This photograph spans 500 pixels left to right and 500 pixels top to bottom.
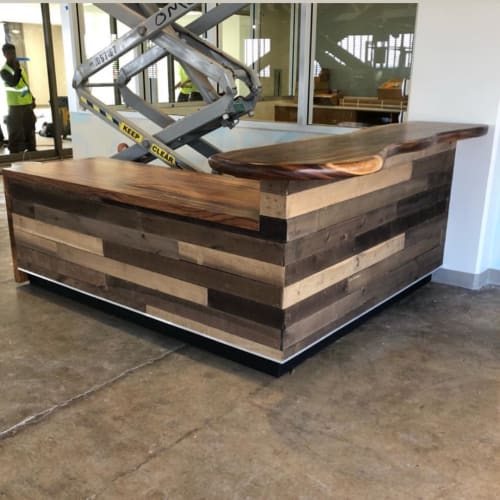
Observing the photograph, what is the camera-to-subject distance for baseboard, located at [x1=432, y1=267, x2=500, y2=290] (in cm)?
341

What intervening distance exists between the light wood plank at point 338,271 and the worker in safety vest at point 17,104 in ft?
21.9

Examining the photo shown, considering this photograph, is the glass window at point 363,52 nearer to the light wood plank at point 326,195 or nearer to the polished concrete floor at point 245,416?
the light wood plank at point 326,195

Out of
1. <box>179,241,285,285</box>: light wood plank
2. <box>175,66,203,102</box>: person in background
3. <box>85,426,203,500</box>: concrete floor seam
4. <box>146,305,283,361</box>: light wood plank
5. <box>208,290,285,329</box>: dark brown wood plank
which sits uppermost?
<box>175,66,203,102</box>: person in background

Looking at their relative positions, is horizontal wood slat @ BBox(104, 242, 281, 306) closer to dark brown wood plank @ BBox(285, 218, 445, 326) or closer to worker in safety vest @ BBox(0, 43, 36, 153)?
dark brown wood plank @ BBox(285, 218, 445, 326)

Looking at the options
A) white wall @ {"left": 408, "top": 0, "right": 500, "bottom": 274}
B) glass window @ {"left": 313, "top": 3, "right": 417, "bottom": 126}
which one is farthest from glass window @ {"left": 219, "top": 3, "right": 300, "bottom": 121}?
white wall @ {"left": 408, "top": 0, "right": 500, "bottom": 274}

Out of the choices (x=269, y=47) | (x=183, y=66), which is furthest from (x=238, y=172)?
(x=269, y=47)

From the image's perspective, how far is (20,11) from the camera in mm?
8109

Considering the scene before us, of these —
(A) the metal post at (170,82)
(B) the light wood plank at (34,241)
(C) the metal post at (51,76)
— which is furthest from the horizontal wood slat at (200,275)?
(C) the metal post at (51,76)

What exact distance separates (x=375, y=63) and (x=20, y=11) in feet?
17.4

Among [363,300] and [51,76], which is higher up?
[51,76]

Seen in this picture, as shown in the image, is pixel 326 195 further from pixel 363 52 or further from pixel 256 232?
pixel 363 52

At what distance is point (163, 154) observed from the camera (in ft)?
13.0

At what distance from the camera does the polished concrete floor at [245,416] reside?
1.79m

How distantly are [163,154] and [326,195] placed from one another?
1.95m
